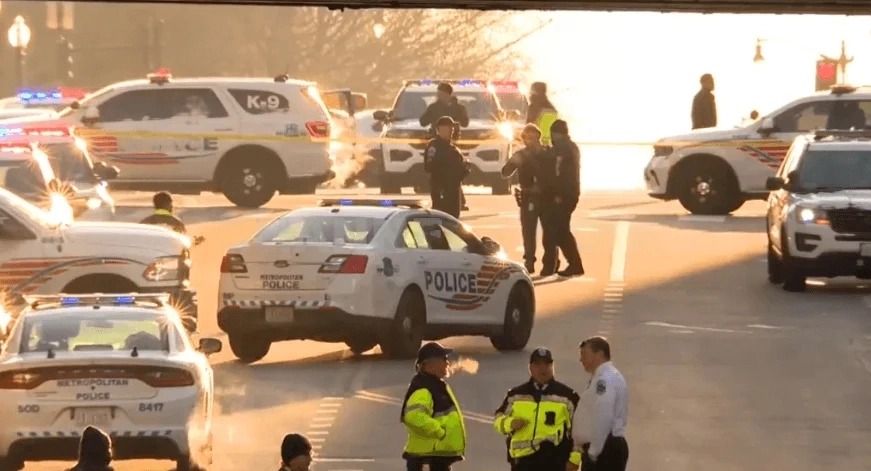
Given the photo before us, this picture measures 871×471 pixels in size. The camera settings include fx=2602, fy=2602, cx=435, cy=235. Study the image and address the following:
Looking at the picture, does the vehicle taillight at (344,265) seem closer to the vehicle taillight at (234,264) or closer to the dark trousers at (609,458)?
the vehicle taillight at (234,264)

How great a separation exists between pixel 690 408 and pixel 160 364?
6092 mm

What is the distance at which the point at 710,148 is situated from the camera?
36594 millimetres

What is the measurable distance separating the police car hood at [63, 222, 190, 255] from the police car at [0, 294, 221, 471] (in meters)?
5.70

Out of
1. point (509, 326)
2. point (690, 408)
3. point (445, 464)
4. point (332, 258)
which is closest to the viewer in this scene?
point (445, 464)

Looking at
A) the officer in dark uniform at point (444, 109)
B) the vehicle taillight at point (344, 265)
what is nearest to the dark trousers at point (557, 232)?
the officer in dark uniform at point (444, 109)

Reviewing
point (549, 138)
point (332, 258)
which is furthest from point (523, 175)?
point (332, 258)

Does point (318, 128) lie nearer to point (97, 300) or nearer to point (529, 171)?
point (529, 171)

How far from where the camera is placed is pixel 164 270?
22844 millimetres

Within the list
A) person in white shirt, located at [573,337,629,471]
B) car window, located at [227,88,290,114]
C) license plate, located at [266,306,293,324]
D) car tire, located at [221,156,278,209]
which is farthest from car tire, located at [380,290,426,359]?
car window, located at [227,88,290,114]

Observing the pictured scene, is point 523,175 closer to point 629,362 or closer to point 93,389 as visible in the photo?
point 629,362

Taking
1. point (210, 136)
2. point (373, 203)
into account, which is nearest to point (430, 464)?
point (373, 203)

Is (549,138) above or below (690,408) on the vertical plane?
above

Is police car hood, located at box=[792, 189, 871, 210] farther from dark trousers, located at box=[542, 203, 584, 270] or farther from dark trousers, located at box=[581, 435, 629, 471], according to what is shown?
dark trousers, located at box=[581, 435, 629, 471]

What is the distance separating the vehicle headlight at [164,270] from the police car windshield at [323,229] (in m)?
0.83
